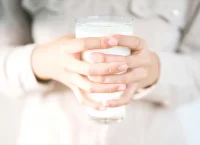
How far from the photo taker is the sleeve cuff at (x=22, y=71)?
0.75 meters

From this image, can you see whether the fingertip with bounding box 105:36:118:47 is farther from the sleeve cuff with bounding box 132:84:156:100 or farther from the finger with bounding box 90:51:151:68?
the sleeve cuff with bounding box 132:84:156:100

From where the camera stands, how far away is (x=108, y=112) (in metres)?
0.71

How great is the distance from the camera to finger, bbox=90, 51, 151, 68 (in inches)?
24.7

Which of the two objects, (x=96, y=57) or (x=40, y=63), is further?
(x=40, y=63)

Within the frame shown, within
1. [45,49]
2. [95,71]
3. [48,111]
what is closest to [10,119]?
[48,111]

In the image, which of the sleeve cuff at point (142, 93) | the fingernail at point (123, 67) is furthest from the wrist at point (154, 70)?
the fingernail at point (123, 67)

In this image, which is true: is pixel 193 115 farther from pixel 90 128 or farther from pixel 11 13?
pixel 11 13

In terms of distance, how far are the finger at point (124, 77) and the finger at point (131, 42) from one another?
39 millimetres

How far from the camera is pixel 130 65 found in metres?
0.65

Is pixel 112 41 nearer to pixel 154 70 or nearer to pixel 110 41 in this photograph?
pixel 110 41

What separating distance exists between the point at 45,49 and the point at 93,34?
0.42 feet

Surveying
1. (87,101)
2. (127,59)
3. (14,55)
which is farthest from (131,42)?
(14,55)

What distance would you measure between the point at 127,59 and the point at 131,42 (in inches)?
1.2

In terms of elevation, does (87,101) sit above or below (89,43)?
below
